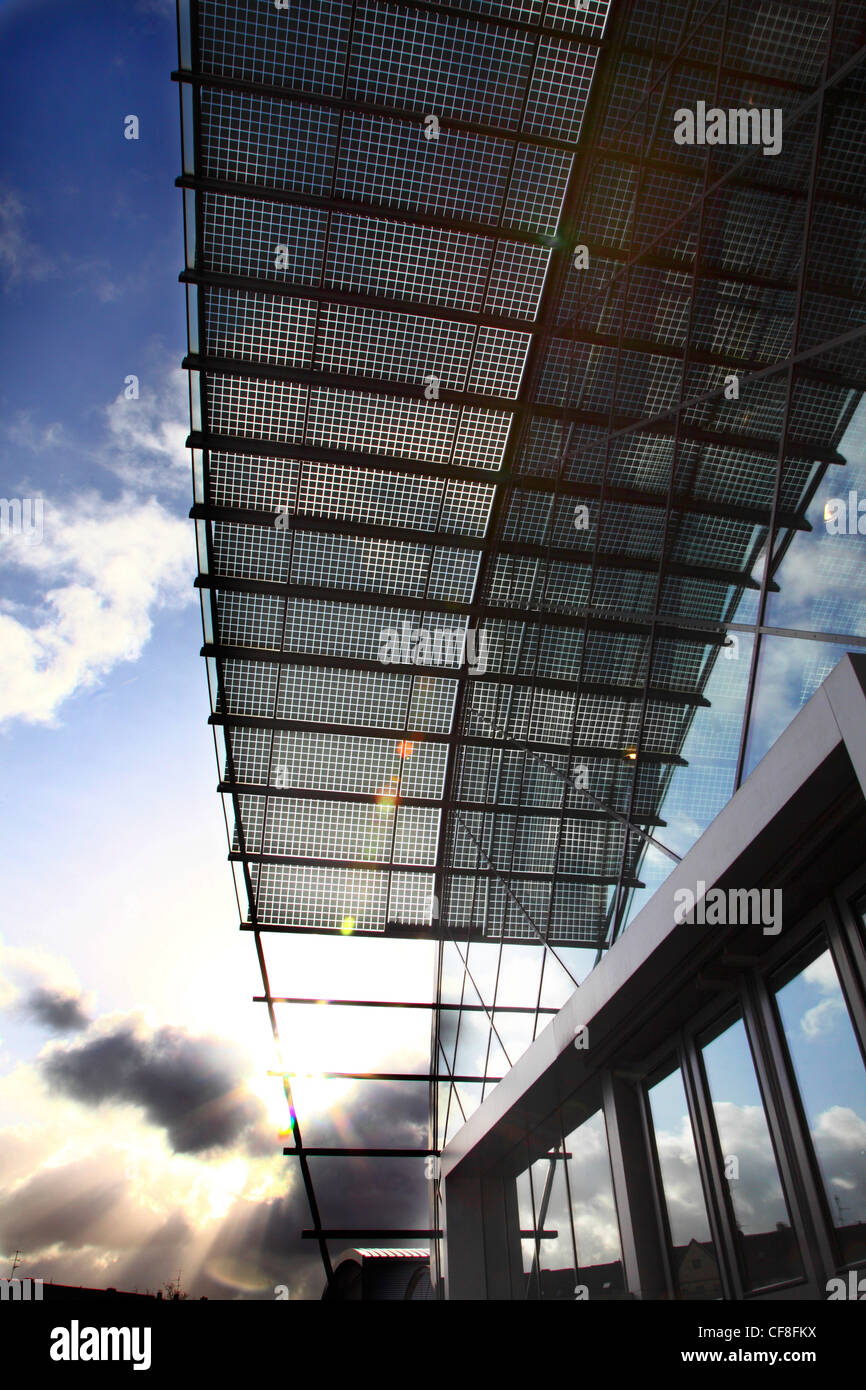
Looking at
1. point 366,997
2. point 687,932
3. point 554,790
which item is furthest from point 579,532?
point 366,997

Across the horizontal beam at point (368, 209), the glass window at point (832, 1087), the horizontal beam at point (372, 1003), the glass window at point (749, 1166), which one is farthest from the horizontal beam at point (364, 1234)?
the horizontal beam at point (368, 209)

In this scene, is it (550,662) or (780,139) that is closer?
(780,139)

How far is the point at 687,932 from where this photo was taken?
10.3 m

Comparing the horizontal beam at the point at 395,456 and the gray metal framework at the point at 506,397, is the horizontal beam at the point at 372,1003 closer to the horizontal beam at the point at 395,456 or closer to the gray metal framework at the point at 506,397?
the gray metal framework at the point at 506,397

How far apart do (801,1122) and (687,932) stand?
228cm

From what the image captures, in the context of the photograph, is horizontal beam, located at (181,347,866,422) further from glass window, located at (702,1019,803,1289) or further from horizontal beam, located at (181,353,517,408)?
glass window, located at (702,1019,803,1289)

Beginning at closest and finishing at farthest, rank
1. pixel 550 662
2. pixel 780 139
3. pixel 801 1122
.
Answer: pixel 801 1122 < pixel 780 139 < pixel 550 662

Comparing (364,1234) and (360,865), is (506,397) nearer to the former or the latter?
(360,865)

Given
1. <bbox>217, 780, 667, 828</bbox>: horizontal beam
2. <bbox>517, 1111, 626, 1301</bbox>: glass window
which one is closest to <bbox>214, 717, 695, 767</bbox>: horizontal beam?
<bbox>217, 780, 667, 828</bbox>: horizontal beam

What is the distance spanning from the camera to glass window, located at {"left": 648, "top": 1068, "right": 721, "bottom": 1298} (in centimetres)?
1159

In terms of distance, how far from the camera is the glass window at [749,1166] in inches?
391

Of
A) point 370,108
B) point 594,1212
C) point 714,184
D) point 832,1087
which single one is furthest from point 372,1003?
point 370,108

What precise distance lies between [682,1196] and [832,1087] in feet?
14.3
